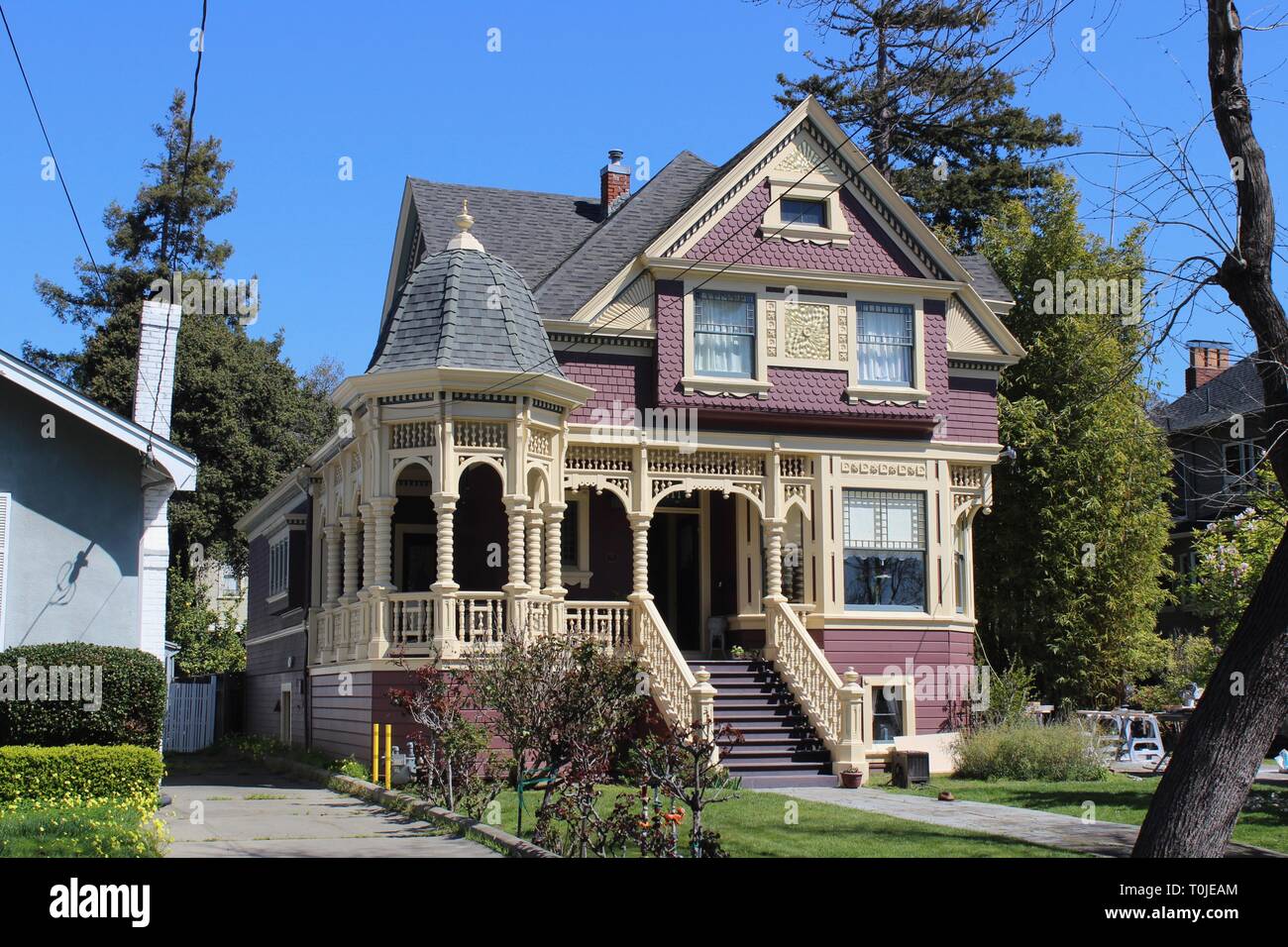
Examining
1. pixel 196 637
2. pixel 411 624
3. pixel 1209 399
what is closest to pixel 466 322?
pixel 411 624

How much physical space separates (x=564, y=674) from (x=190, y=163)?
38.9 m

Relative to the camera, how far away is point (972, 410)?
82.3 feet

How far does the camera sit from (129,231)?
153 ft

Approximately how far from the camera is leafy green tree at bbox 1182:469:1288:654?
1133 inches

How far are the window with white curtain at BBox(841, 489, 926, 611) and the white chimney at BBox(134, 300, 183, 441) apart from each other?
11.1m

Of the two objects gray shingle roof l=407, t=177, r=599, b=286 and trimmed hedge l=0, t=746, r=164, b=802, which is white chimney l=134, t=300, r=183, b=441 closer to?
trimmed hedge l=0, t=746, r=164, b=802

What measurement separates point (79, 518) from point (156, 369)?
2901mm

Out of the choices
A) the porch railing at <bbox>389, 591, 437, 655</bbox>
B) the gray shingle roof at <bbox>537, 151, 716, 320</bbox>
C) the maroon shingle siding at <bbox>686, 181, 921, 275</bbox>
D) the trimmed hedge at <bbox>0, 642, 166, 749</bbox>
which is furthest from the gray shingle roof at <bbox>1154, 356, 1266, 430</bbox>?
the trimmed hedge at <bbox>0, 642, 166, 749</bbox>

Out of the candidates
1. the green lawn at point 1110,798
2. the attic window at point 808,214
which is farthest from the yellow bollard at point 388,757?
the attic window at point 808,214

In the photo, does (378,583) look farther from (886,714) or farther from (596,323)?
(886,714)

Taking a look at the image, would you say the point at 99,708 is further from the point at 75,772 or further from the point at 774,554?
the point at 774,554

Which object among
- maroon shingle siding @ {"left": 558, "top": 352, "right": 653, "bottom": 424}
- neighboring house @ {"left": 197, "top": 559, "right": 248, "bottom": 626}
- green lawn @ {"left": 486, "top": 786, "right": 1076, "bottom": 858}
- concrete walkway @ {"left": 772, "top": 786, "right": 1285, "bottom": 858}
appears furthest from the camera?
neighboring house @ {"left": 197, "top": 559, "right": 248, "bottom": 626}
